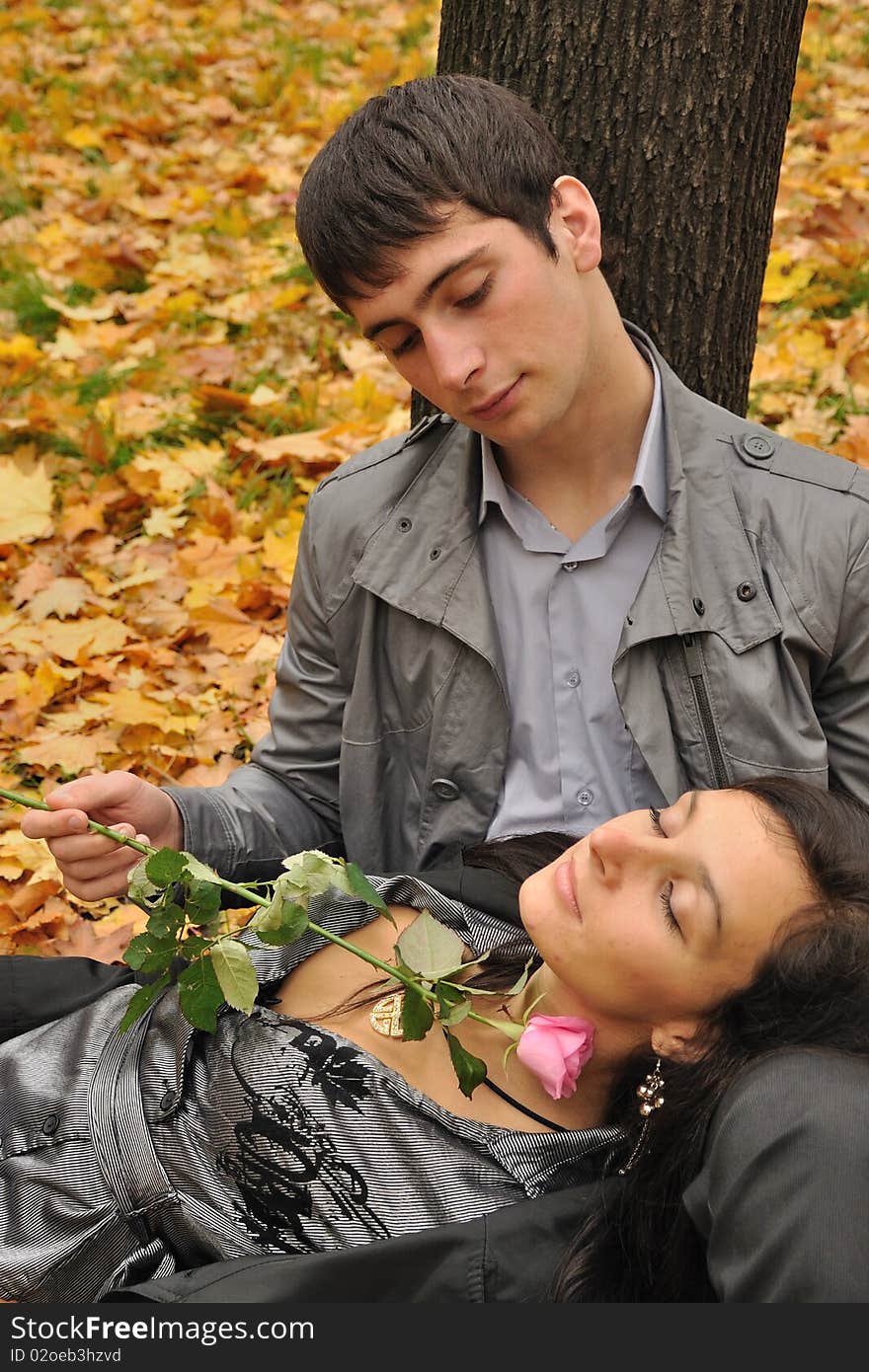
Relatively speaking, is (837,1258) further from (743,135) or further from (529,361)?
(743,135)

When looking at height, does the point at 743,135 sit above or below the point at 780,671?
above

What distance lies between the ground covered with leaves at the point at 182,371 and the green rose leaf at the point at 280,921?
993 millimetres

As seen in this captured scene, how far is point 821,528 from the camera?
2174 mm

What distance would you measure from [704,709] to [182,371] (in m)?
2.96

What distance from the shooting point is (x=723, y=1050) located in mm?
1804

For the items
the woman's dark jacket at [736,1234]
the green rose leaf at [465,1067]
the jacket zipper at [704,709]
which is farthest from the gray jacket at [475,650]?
the woman's dark jacket at [736,1234]

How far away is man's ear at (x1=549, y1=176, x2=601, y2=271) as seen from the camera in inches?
86.2

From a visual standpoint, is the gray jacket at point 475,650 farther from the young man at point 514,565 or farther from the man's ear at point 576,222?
the man's ear at point 576,222

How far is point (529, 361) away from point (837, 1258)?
131cm

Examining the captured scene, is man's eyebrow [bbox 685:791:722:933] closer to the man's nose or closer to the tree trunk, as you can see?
the man's nose

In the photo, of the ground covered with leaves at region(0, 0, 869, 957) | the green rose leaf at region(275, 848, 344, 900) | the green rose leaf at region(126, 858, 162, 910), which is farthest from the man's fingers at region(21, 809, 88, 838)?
the ground covered with leaves at region(0, 0, 869, 957)

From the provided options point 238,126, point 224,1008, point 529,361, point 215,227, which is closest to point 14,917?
point 224,1008

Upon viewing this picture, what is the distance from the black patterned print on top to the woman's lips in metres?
0.41

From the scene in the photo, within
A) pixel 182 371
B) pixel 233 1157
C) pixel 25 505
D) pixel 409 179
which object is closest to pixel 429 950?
pixel 233 1157
